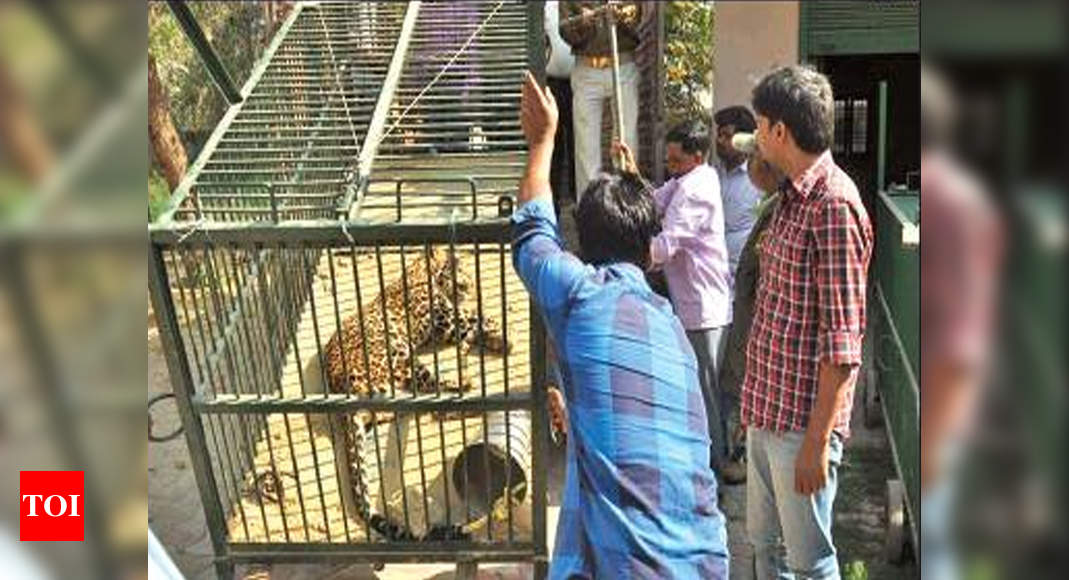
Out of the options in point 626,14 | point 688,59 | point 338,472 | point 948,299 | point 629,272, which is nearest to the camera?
point 948,299

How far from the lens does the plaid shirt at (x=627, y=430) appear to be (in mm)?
2086

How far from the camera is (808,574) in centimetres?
274

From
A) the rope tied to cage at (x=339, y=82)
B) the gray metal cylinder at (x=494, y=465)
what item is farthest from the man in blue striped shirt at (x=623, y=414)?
the rope tied to cage at (x=339, y=82)

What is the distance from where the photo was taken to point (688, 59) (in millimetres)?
5629

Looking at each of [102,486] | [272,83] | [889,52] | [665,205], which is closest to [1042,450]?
[102,486]

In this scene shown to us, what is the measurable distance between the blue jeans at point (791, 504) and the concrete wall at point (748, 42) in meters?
3.12

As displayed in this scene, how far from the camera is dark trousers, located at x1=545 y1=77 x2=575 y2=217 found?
5.46 m

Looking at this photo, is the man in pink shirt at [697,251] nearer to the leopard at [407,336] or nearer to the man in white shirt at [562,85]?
the leopard at [407,336]

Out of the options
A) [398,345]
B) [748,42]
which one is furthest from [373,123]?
[748,42]

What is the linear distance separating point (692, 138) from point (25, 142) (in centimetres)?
275

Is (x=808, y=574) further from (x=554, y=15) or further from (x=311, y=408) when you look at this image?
(x=554, y=15)

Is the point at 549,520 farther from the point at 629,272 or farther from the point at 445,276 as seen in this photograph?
the point at 629,272

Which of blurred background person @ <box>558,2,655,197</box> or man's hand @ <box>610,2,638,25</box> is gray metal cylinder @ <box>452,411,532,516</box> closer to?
blurred background person @ <box>558,2,655,197</box>

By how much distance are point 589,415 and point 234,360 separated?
140 cm
